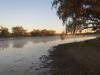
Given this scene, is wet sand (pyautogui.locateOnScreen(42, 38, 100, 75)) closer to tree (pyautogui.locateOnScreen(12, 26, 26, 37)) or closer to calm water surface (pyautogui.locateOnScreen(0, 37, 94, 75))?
calm water surface (pyautogui.locateOnScreen(0, 37, 94, 75))

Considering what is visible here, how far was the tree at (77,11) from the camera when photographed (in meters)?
26.2

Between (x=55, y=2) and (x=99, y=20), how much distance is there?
20.6ft

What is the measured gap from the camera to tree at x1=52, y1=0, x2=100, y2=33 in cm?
2619

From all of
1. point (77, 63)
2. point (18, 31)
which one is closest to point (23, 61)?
point (77, 63)

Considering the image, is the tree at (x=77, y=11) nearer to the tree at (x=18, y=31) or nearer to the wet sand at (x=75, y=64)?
the wet sand at (x=75, y=64)

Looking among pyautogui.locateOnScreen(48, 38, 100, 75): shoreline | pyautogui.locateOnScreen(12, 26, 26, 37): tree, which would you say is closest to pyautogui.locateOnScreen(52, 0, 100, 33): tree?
pyautogui.locateOnScreen(48, 38, 100, 75): shoreline

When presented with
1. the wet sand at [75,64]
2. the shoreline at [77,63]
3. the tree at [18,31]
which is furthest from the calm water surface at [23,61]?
the tree at [18,31]

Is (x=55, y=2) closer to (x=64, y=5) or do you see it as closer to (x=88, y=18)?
(x=64, y=5)

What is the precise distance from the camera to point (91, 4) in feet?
87.5

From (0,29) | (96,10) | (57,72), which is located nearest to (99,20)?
(96,10)

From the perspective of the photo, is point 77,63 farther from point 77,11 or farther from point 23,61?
point 77,11

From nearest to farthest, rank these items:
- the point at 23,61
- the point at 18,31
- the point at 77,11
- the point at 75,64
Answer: the point at 75,64 → the point at 23,61 → the point at 77,11 → the point at 18,31

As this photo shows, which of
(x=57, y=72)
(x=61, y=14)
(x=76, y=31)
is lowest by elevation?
(x=57, y=72)

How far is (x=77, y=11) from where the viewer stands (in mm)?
26969
